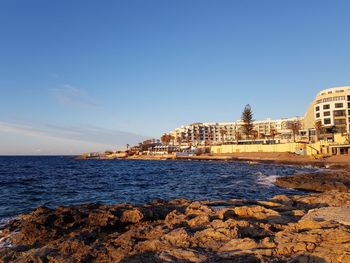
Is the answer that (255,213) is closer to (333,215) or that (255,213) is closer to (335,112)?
(333,215)

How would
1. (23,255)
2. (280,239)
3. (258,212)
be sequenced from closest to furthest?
1. (280,239)
2. (23,255)
3. (258,212)

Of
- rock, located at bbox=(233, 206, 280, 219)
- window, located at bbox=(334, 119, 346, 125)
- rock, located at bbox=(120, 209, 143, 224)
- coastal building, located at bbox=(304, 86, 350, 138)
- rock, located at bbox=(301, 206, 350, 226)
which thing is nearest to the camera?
rock, located at bbox=(301, 206, 350, 226)

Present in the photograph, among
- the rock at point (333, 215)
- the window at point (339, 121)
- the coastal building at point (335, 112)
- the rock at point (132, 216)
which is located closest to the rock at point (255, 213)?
the rock at point (333, 215)

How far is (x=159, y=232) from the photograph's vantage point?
11867 millimetres

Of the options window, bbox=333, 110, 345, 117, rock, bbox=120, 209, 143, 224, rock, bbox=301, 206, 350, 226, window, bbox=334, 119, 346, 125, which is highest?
window, bbox=333, 110, 345, 117

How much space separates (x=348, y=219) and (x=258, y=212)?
4368 millimetres

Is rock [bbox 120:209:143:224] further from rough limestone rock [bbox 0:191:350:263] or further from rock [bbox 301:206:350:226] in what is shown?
rock [bbox 301:206:350:226]

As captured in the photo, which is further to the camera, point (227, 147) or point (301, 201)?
point (227, 147)

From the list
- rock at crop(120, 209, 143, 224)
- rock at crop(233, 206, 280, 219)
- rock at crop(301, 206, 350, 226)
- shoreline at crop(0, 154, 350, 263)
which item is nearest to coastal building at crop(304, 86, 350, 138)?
rock at crop(233, 206, 280, 219)

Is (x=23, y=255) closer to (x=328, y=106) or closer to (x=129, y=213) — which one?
(x=129, y=213)

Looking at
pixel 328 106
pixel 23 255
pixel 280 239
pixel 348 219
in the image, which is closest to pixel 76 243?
pixel 23 255

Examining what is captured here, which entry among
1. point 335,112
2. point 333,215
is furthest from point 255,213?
point 335,112

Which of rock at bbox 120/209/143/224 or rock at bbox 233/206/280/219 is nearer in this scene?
rock at bbox 233/206/280/219

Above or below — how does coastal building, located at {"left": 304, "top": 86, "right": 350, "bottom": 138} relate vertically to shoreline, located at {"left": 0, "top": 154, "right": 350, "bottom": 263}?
above
